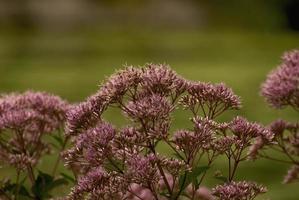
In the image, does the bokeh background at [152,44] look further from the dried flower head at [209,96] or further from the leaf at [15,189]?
the dried flower head at [209,96]

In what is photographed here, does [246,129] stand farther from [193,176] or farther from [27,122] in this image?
[27,122]

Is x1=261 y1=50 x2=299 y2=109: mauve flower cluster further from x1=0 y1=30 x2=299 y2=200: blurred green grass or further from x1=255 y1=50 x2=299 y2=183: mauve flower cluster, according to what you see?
x1=0 y1=30 x2=299 y2=200: blurred green grass

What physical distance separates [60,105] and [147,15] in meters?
13.2

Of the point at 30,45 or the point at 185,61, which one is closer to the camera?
the point at 185,61

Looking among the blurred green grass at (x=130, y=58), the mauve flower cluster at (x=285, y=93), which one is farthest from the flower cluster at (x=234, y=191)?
the blurred green grass at (x=130, y=58)

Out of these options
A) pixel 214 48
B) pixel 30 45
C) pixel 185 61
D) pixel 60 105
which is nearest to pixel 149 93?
pixel 60 105

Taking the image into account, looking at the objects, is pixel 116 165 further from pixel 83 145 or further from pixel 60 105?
pixel 60 105

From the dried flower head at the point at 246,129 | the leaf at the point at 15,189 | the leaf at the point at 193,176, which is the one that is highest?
the dried flower head at the point at 246,129

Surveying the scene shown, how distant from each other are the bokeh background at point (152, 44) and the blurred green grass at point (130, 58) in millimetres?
13

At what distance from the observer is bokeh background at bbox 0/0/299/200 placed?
6.78 m

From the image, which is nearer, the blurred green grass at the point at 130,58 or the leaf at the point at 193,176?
the leaf at the point at 193,176

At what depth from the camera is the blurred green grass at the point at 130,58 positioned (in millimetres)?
7194

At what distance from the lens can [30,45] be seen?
11.2 metres

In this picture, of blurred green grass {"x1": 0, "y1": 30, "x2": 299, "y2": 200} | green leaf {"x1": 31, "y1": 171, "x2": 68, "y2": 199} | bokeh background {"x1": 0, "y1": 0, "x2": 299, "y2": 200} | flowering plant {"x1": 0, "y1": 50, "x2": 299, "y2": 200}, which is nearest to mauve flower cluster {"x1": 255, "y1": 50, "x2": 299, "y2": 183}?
flowering plant {"x1": 0, "y1": 50, "x2": 299, "y2": 200}
